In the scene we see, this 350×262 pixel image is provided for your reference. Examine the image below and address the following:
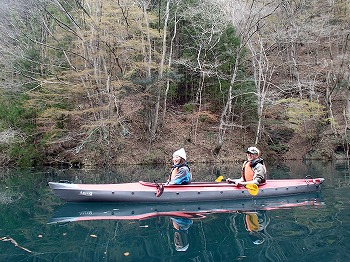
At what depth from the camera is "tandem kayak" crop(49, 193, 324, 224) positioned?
6797mm

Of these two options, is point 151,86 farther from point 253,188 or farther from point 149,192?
point 253,188

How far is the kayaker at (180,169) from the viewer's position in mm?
8053

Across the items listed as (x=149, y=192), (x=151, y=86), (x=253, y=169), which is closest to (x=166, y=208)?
(x=149, y=192)

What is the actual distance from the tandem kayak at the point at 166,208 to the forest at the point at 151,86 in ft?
29.1

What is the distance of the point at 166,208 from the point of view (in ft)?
24.6

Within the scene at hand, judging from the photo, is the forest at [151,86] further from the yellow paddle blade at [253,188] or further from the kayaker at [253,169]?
the yellow paddle blade at [253,188]

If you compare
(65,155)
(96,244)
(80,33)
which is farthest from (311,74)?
(96,244)

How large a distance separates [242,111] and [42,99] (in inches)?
438

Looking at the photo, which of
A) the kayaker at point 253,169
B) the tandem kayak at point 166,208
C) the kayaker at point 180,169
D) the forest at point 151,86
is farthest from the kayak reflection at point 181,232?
the forest at point 151,86

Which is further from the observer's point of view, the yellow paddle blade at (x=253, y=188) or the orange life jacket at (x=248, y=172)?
the orange life jacket at (x=248, y=172)

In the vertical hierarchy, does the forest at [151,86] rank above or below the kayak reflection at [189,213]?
above

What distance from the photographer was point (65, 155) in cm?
1800

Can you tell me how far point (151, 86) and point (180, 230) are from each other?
12706mm

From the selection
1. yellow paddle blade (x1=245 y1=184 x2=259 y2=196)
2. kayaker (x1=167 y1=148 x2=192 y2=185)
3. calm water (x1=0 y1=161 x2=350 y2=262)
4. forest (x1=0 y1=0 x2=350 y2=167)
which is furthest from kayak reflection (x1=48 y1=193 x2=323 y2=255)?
forest (x1=0 y1=0 x2=350 y2=167)
